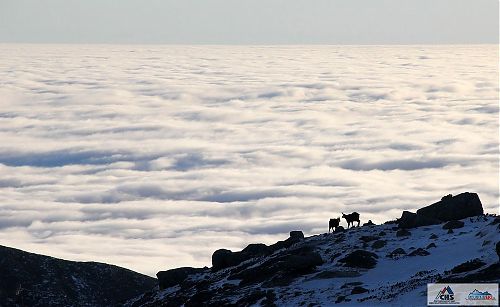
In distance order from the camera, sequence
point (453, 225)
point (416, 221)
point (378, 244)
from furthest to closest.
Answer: point (416, 221), point (453, 225), point (378, 244)

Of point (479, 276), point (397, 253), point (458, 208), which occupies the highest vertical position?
point (458, 208)

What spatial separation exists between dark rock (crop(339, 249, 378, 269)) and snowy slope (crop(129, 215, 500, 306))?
346 millimetres

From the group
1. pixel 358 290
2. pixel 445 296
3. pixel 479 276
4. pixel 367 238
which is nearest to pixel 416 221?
pixel 367 238

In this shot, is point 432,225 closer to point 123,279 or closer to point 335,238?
point 335,238

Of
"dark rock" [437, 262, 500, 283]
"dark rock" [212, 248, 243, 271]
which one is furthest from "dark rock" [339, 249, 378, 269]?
"dark rock" [212, 248, 243, 271]

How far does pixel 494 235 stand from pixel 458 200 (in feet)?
46.4

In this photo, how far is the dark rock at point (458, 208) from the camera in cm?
8394

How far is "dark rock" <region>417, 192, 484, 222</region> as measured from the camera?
275ft

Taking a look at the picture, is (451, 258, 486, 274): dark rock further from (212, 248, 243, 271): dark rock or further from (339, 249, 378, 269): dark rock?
(212, 248, 243, 271): dark rock

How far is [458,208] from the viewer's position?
277 ft

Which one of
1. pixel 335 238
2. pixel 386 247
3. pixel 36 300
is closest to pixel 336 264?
pixel 386 247

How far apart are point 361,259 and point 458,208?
13.5m

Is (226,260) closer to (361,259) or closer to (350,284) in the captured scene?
(361,259)

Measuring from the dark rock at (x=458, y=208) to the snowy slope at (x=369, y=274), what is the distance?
7.24ft
